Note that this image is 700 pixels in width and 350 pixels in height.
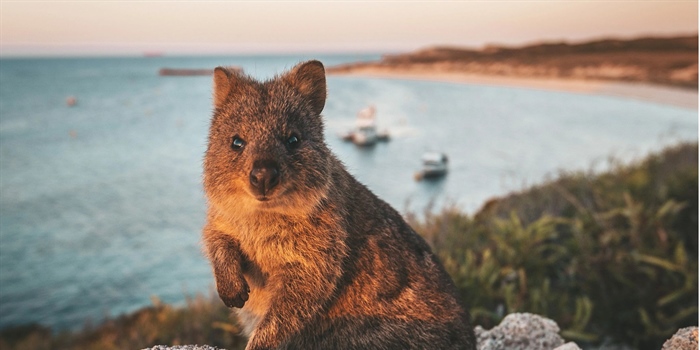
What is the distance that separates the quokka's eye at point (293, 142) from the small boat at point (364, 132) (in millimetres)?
26487

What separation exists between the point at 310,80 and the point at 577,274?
734 cm

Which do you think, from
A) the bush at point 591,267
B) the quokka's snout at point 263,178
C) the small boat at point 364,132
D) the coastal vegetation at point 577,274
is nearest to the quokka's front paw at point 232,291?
the quokka's snout at point 263,178

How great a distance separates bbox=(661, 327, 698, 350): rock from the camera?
4.40 m

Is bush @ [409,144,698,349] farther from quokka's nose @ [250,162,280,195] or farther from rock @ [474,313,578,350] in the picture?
quokka's nose @ [250,162,280,195]

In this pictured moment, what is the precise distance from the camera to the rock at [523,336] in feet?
17.0

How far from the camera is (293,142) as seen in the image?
11.8 feet

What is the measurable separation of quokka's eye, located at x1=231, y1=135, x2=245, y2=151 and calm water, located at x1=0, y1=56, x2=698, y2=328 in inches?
20.0

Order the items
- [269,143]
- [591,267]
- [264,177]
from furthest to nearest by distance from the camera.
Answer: [591,267] → [269,143] → [264,177]

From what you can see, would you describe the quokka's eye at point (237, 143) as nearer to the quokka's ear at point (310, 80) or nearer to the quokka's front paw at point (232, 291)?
the quokka's ear at point (310, 80)

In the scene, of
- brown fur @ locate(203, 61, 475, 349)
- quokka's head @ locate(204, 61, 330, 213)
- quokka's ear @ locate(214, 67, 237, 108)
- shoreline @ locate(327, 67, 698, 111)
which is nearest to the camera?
quokka's head @ locate(204, 61, 330, 213)

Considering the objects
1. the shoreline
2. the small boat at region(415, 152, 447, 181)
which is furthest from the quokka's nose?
the shoreline

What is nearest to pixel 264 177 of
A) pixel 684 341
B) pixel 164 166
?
pixel 684 341

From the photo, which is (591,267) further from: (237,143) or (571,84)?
(571,84)

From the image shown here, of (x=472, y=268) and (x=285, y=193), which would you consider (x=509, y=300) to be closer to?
(x=472, y=268)
